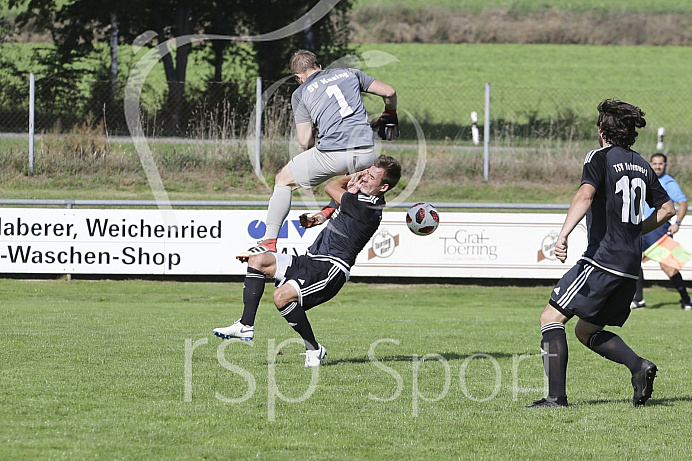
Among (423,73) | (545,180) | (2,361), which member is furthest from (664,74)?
(2,361)

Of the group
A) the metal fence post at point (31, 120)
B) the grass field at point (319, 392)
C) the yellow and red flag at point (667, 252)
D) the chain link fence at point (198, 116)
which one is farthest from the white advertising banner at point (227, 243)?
the chain link fence at point (198, 116)

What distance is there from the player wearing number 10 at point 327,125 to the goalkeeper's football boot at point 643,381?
9.91ft

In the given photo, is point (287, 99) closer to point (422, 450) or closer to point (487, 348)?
point (487, 348)

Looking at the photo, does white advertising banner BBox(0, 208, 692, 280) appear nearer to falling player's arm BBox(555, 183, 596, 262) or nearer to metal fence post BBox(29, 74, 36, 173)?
metal fence post BBox(29, 74, 36, 173)

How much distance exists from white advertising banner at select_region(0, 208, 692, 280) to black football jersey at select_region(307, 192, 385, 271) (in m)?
7.41

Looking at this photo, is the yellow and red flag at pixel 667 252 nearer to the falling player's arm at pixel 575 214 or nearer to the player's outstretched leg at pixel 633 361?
the player's outstretched leg at pixel 633 361

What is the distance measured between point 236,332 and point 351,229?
4.20 feet

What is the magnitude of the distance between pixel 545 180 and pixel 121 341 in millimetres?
15968

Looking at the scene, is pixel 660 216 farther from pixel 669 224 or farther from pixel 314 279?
pixel 669 224

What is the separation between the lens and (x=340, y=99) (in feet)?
27.4

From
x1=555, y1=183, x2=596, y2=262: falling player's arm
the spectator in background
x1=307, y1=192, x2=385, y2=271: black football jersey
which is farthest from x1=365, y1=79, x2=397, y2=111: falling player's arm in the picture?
the spectator in background

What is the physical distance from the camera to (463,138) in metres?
23.9

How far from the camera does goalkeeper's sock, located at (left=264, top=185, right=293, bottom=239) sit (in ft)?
28.0

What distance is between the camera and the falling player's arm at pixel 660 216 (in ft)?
22.1
